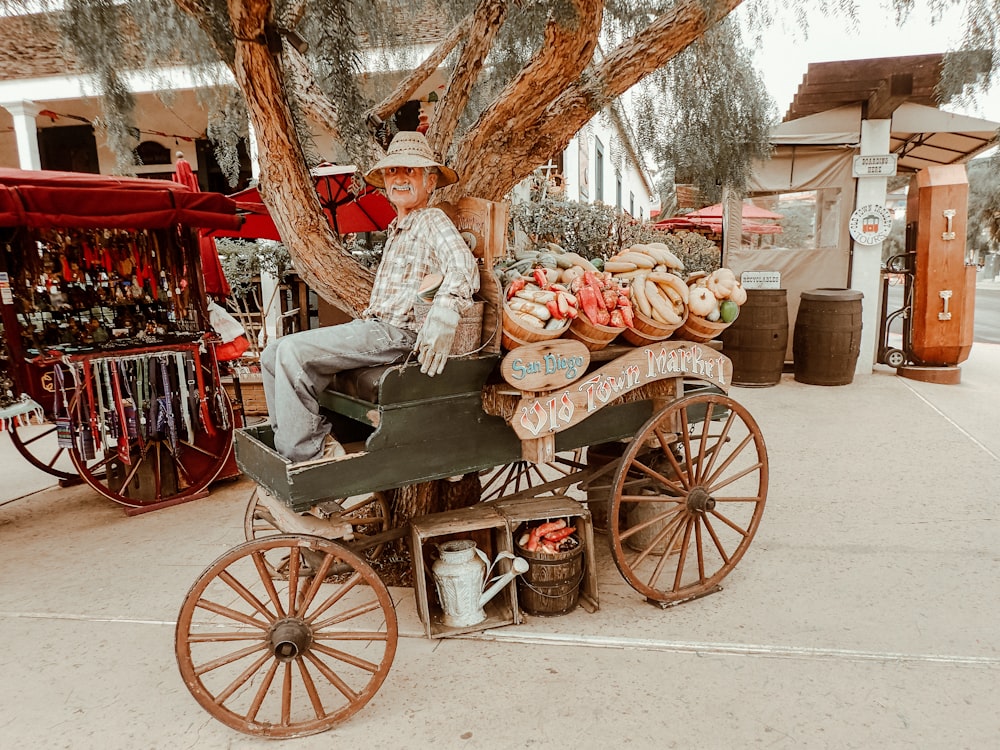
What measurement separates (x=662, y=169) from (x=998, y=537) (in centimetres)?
326

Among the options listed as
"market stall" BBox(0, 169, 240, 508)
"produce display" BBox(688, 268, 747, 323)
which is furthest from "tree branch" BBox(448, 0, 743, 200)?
"market stall" BBox(0, 169, 240, 508)

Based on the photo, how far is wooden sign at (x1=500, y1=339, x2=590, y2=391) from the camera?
260cm

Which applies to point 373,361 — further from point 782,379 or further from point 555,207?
point 782,379

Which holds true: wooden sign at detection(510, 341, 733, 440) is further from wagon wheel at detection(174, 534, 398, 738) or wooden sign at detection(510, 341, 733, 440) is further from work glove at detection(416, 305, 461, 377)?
wagon wheel at detection(174, 534, 398, 738)

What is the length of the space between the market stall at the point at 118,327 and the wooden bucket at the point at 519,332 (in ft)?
9.84

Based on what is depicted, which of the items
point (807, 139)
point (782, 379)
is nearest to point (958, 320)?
point (782, 379)

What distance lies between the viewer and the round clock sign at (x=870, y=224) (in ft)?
26.8

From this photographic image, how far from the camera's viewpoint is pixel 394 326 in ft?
9.35

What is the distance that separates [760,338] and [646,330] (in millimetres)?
5369

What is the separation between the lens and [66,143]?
40.9ft

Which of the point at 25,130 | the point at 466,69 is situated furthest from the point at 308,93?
the point at 25,130

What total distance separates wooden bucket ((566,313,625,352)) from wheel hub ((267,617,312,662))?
155cm

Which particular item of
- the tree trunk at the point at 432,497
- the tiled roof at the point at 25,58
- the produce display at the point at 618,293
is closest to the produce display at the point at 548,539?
the tree trunk at the point at 432,497

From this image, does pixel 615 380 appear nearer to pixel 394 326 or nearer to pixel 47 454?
pixel 394 326
